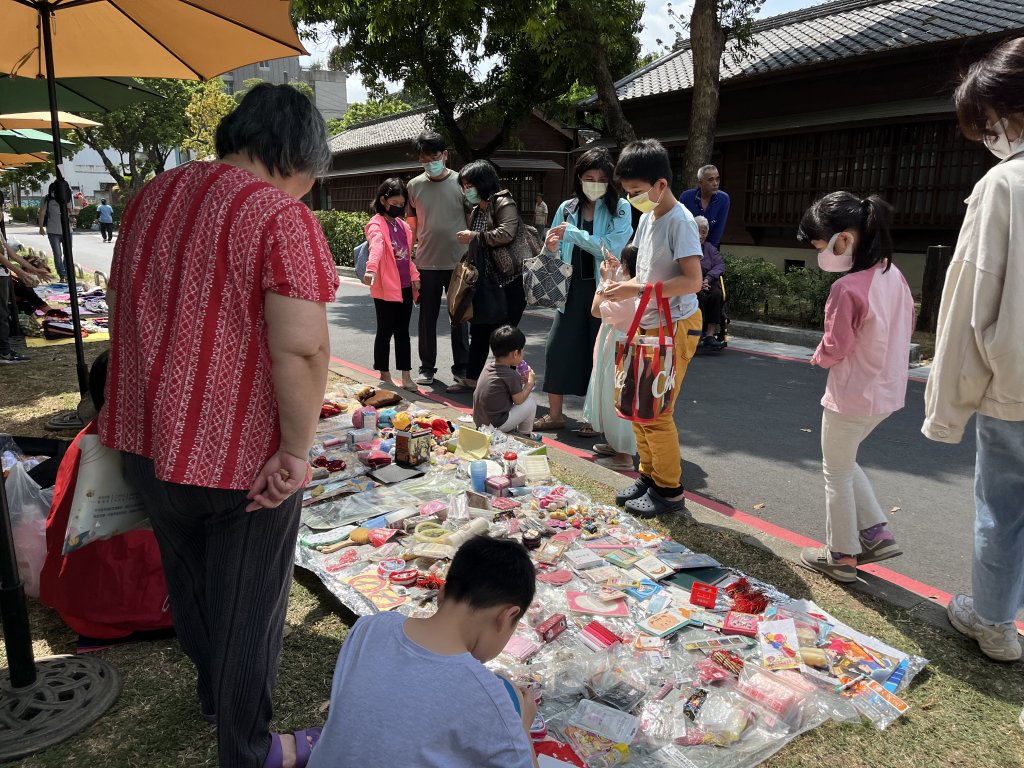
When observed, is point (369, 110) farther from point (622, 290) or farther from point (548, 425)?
point (622, 290)

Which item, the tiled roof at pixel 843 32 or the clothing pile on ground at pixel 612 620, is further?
the tiled roof at pixel 843 32

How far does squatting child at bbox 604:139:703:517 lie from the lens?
3.42 meters

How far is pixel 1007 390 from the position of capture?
2.32 m

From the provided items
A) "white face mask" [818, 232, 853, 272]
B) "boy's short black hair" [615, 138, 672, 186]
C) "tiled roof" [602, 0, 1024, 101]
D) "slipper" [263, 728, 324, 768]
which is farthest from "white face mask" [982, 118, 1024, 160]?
"tiled roof" [602, 0, 1024, 101]

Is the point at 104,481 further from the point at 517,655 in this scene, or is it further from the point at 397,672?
the point at 517,655

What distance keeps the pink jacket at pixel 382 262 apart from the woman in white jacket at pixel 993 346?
4.37 metres

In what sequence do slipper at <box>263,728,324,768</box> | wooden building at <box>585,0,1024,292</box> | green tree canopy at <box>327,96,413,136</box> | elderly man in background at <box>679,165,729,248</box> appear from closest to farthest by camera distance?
slipper at <box>263,728,324,768</box> → elderly man in background at <box>679,165,729,248</box> → wooden building at <box>585,0,1024,292</box> → green tree canopy at <box>327,96,413,136</box>

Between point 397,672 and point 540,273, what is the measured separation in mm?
3819

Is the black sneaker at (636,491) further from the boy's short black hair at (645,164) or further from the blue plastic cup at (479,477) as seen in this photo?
the boy's short black hair at (645,164)

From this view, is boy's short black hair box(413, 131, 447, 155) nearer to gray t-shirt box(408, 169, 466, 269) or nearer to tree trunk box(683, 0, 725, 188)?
gray t-shirt box(408, 169, 466, 269)

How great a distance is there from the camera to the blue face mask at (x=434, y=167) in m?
6.04

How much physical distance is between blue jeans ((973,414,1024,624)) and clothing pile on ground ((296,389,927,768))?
37 centimetres

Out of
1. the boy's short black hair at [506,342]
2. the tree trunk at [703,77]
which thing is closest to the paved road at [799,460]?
the boy's short black hair at [506,342]

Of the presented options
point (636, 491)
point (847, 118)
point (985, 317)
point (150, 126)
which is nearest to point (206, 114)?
point (150, 126)
